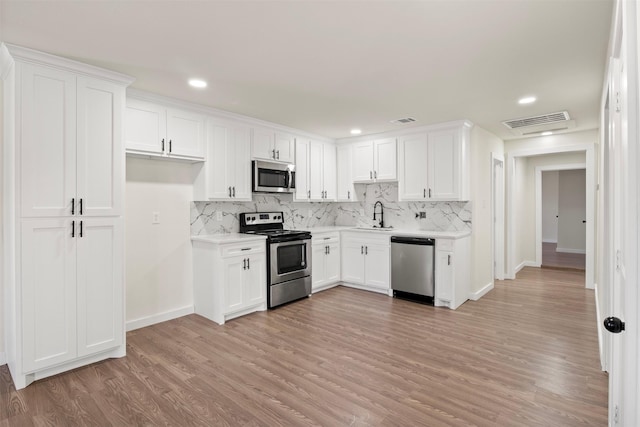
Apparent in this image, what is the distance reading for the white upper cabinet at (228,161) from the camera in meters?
3.99

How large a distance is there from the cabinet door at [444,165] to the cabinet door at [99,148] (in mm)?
3744

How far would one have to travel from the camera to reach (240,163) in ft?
14.0

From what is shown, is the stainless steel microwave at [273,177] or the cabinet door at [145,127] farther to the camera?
the stainless steel microwave at [273,177]

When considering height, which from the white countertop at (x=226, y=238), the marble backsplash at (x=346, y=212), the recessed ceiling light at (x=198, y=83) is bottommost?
the white countertop at (x=226, y=238)

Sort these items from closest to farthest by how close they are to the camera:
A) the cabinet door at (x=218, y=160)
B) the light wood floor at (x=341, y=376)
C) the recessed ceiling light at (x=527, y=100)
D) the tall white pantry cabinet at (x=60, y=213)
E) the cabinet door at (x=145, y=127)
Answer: the light wood floor at (x=341, y=376)
the tall white pantry cabinet at (x=60, y=213)
the cabinet door at (x=145, y=127)
the recessed ceiling light at (x=527, y=100)
the cabinet door at (x=218, y=160)

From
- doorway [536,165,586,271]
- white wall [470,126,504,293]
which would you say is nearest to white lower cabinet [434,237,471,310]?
white wall [470,126,504,293]

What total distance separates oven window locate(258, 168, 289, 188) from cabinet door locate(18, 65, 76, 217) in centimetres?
214

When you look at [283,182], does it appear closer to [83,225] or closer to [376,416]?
[83,225]

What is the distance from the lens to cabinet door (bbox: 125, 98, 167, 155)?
3307mm

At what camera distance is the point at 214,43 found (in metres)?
2.36

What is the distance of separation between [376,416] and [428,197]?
3260mm

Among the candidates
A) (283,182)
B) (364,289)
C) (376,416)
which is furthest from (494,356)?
(283,182)

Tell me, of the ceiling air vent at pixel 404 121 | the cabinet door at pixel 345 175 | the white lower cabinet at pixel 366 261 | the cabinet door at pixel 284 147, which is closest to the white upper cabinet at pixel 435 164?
the ceiling air vent at pixel 404 121

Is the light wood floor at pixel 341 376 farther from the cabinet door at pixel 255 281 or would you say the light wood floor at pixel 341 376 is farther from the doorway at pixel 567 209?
the doorway at pixel 567 209
